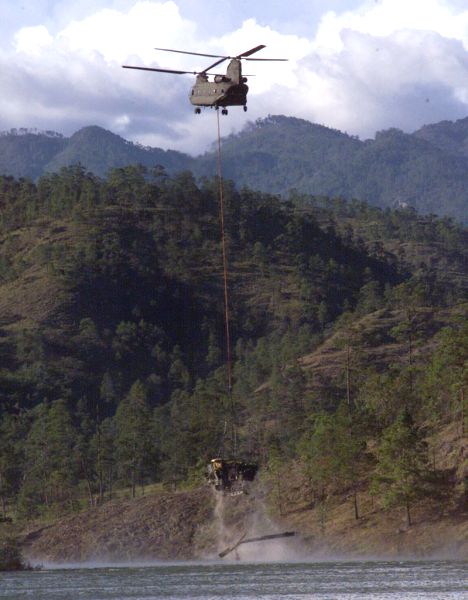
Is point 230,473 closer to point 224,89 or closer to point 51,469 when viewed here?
point 224,89

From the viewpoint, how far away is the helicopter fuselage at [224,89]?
54.8m

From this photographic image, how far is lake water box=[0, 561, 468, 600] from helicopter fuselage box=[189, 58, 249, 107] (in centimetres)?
2532

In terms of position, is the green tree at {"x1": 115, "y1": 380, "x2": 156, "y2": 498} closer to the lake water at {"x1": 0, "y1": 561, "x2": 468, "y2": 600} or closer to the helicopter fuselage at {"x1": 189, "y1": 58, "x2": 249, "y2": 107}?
the lake water at {"x1": 0, "y1": 561, "x2": 468, "y2": 600}

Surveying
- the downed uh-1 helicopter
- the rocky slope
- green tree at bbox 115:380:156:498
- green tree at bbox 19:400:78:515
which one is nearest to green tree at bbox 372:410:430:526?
the rocky slope

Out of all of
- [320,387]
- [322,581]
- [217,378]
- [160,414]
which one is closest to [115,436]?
[160,414]

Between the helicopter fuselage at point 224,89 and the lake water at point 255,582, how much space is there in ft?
83.1

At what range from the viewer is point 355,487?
9969cm

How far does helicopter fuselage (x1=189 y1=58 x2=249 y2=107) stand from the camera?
54812 mm

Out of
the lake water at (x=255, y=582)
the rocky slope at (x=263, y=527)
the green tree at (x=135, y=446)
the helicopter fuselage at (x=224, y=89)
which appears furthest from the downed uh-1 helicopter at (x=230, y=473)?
the green tree at (x=135, y=446)

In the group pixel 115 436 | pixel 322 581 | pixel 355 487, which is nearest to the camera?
pixel 322 581

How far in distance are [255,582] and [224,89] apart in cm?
3281

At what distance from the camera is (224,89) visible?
181 feet

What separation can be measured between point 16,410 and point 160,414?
112 ft

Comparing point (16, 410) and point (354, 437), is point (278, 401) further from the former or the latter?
point (16, 410)
